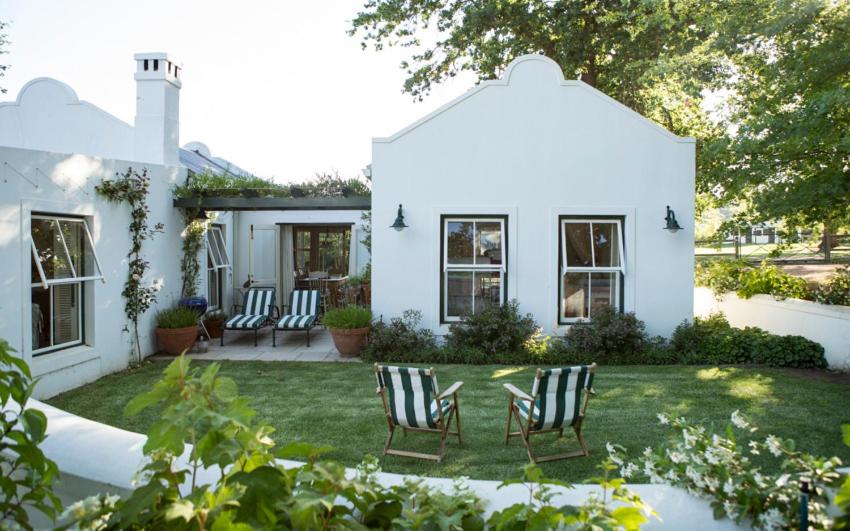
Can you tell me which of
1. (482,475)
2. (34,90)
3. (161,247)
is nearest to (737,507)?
(482,475)

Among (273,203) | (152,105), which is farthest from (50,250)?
(273,203)

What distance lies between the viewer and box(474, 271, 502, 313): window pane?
9.88m

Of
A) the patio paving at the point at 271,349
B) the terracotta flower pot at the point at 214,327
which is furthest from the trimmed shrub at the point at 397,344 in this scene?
the terracotta flower pot at the point at 214,327

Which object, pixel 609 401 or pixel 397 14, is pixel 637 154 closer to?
pixel 609 401

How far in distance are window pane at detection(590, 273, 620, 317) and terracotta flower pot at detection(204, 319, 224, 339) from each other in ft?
21.6

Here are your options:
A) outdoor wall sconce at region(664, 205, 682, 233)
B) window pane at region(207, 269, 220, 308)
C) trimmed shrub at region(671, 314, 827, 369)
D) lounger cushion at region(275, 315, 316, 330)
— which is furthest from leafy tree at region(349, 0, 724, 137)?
lounger cushion at region(275, 315, 316, 330)

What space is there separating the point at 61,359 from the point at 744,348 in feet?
31.2

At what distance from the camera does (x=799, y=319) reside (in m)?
9.65

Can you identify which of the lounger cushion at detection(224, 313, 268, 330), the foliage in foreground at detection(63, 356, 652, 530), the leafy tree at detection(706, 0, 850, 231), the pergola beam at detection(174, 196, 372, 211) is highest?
the leafy tree at detection(706, 0, 850, 231)

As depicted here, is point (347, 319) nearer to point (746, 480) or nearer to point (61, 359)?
point (61, 359)

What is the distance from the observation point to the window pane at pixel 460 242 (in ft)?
32.3

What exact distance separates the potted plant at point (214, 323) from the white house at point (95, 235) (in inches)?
22.7

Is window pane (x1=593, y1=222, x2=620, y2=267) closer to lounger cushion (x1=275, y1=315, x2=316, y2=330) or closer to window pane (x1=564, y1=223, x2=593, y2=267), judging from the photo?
window pane (x1=564, y1=223, x2=593, y2=267)

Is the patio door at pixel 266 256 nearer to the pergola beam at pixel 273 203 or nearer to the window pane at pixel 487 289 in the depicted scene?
the pergola beam at pixel 273 203
